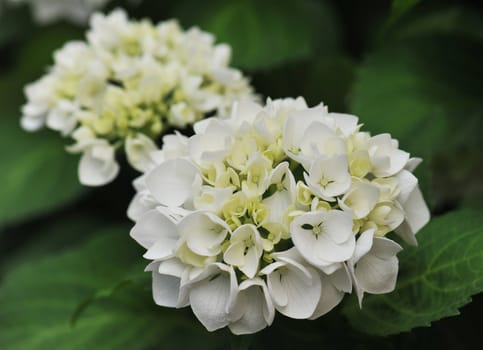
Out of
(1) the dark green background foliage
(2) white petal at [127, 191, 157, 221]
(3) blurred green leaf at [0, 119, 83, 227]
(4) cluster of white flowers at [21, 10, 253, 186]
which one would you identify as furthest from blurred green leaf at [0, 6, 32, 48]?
(2) white petal at [127, 191, 157, 221]

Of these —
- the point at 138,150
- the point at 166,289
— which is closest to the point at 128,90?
the point at 138,150

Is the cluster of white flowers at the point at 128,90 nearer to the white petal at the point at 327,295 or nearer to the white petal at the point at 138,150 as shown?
the white petal at the point at 138,150

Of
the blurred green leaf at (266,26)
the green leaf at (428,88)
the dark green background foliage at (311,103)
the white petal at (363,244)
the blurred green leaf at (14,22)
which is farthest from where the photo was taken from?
the blurred green leaf at (14,22)

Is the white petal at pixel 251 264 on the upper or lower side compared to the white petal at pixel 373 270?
lower

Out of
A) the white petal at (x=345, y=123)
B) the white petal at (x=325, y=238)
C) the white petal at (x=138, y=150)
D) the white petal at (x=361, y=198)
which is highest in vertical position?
the white petal at (x=345, y=123)

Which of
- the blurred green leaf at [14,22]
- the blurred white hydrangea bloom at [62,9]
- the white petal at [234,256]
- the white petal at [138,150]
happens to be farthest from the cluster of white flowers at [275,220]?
the blurred green leaf at [14,22]

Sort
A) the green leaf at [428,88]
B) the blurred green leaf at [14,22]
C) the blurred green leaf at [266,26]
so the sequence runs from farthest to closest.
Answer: the blurred green leaf at [14,22] → the blurred green leaf at [266,26] → the green leaf at [428,88]

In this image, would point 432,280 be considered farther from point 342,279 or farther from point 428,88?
point 428,88

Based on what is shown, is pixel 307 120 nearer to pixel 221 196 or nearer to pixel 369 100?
pixel 221 196

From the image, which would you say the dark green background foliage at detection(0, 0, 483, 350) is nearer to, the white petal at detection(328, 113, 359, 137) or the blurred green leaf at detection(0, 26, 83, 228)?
the blurred green leaf at detection(0, 26, 83, 228)

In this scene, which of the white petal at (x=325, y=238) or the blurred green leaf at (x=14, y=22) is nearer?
the white petal at (x=325, y=238)
